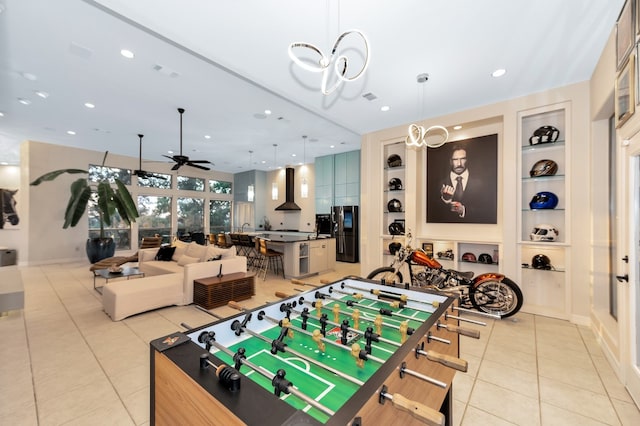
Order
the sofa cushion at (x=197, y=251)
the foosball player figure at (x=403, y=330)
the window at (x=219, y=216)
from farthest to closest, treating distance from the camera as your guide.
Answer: the window at (x=219, y=216) < the sofa cushion at (x=197, y=251) < the foosball player figure at (x=403, y=330)

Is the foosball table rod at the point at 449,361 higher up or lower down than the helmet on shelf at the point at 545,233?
lower down

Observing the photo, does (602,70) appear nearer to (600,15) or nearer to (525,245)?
(600,15)

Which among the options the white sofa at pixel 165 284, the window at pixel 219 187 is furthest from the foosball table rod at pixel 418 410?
the window at pixel 219 187

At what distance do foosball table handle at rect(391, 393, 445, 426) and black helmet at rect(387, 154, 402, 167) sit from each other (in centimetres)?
477

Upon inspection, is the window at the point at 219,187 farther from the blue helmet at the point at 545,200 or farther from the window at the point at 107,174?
the blue helmet at the point at 545,200

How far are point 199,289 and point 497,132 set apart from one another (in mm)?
5494

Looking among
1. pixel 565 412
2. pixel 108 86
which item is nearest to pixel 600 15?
pixel 565 412

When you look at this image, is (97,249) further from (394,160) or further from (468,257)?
(468,257)

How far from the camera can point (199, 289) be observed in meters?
4.14

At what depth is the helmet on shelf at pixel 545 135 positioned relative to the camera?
3.73m

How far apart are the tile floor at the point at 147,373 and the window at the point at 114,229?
18.9ft

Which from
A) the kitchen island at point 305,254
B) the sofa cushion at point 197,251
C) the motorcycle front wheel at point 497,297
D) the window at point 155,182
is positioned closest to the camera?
the motorcycle front wheel at point 497,297

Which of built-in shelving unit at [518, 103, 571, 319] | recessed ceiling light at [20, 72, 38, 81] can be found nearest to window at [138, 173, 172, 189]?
recessed ceiling light at [20, 72, 38, 81]

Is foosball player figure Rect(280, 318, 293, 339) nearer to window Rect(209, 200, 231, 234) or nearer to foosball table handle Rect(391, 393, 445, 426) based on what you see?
foosball table handle Rect(391, 393, 445, 426)
